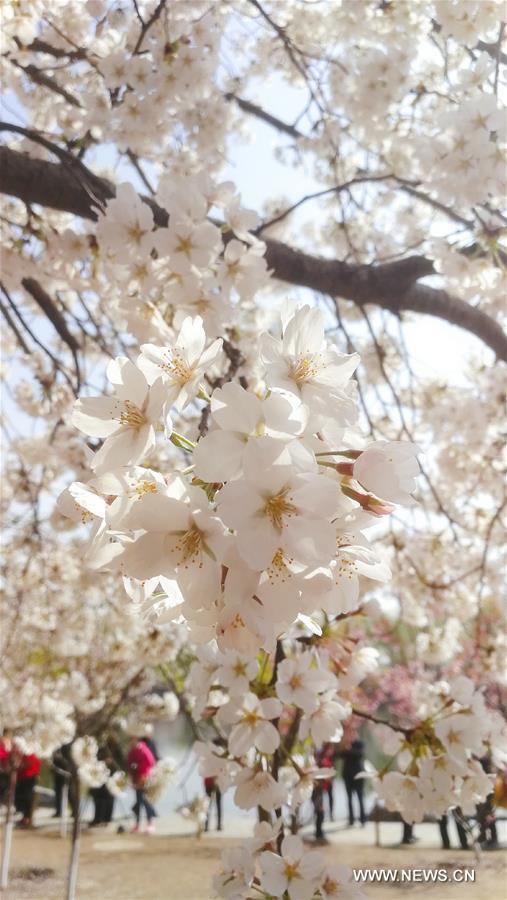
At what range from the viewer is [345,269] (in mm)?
2057

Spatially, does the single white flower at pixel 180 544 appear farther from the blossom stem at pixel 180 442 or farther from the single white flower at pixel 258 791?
the single white flower at pixel 258 791

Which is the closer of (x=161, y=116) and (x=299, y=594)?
(x=299, y=594)

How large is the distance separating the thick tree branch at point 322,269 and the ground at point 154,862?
190 cm

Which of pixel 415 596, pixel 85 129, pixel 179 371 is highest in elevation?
pixel 85 129

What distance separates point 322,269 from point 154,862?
15.2 ft

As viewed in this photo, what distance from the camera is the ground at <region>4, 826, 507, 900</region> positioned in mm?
3035

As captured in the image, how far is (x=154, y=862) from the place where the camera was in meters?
4.61

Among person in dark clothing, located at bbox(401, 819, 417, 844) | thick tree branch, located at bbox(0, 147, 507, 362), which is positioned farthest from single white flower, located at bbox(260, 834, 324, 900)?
person in dark clothing, located at bbox(401, 819, 417, 844)

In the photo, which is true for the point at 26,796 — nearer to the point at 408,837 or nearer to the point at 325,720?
the point at 408,837

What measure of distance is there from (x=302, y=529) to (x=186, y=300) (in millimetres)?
887

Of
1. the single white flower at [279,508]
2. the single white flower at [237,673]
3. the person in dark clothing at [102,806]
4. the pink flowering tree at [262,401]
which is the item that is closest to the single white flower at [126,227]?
the pink flowering tree at [262,401]

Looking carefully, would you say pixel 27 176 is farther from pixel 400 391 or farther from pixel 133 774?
pixel 133 774

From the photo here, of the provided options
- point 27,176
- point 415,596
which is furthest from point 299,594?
point 415,596

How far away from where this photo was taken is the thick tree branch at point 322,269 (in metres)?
1.60
